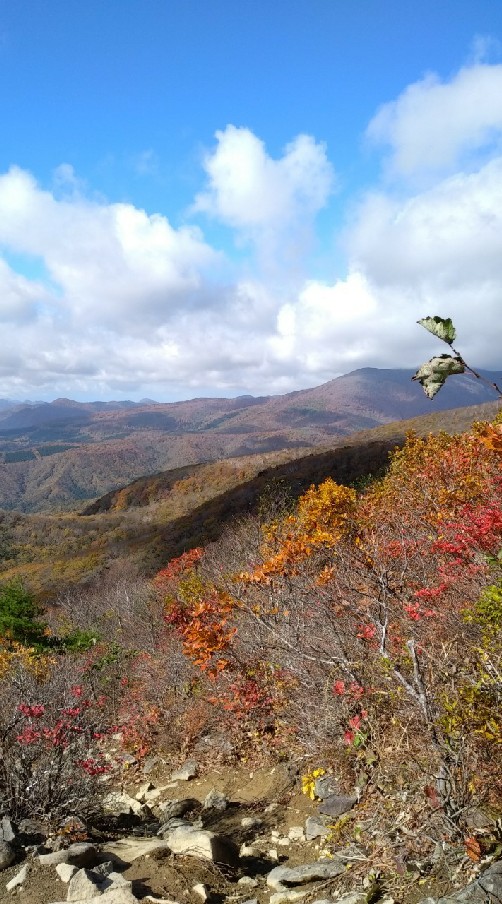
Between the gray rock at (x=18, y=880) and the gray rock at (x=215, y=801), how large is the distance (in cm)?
361

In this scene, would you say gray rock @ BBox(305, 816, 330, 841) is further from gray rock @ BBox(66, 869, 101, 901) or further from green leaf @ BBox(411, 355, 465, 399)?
green leaf @ BBox(411, 355, 465, 399)

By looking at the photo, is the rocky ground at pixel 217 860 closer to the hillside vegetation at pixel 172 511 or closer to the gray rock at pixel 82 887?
the gray rock at pixel 82 887

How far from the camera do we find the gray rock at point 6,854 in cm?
545

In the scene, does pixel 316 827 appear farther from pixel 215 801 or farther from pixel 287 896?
pixel 215 801

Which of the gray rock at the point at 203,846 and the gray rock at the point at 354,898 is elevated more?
the gray rock at the point at 354,898

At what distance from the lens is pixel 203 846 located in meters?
5.80

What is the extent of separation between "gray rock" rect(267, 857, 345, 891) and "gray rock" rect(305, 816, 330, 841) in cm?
92

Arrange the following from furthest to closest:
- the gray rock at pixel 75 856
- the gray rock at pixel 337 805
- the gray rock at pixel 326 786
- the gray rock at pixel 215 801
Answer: the gray rock at pixel 215 801, the gray rock at pixel 326 786, the gray rock at pixel 337 805, the gray rock at pixel 75 856

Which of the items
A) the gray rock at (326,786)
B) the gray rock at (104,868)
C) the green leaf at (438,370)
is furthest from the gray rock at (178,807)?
the green leaf at (438,370)

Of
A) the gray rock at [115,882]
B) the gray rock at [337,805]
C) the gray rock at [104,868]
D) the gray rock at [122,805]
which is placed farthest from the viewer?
the gray rock at [122,805]

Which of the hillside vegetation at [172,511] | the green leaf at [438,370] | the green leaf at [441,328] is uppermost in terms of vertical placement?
the green leaf at [441,328]

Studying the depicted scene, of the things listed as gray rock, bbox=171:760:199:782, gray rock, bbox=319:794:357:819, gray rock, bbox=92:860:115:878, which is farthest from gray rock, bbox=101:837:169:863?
gray rock, bbox=171:760:199:782

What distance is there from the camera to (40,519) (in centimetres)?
12081

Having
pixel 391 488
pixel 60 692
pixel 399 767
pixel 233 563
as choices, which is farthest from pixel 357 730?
pixel 233 563
